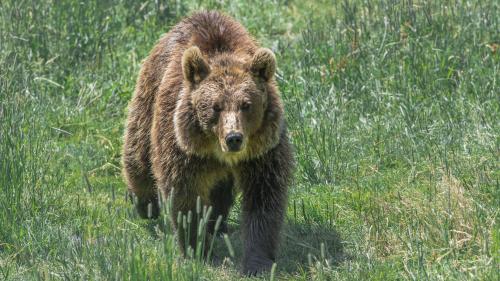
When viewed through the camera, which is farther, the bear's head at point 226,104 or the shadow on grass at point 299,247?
the shadow on grass at point 299,247

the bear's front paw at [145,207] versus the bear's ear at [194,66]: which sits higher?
the bear's ear at [194,66]

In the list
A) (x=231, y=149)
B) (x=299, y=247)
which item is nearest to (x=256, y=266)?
(x=299, y=247)

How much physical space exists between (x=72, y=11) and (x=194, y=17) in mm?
3029

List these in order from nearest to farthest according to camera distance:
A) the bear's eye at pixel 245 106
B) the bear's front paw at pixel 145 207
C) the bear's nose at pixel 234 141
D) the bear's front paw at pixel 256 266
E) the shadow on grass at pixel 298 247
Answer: the bear's nose at pixel 234 141 < the bear's eye at pixel 245 106 < the bear's front paw at pixel 256 266 < the shadow on grass at pixel 298 247 < the bear's front paw at pixel 145 207

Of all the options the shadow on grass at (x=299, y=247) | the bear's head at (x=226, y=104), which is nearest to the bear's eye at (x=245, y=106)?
the bear's head at (x=226, y=104)

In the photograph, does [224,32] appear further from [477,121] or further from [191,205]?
[477,121]

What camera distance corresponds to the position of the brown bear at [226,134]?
6.88m

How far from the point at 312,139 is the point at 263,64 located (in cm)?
153

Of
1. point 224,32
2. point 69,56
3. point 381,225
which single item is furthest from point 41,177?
point 69,56

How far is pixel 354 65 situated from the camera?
9.55m

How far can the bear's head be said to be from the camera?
269 inches

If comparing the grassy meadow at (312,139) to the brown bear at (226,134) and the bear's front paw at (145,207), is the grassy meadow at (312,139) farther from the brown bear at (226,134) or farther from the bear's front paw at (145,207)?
the brown bear at (226,134)

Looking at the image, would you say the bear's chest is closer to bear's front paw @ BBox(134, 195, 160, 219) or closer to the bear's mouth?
the bear's mouth

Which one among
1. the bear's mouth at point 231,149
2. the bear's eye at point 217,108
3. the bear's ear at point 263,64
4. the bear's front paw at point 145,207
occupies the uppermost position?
the bear's ear at point 263,64
